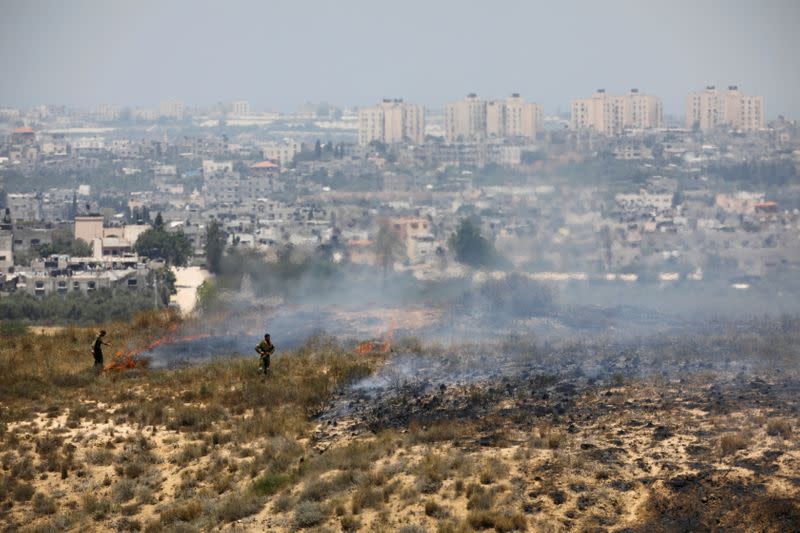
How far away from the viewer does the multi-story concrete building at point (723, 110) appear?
15912 centimetres

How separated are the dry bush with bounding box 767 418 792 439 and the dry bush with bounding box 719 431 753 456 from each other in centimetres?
32

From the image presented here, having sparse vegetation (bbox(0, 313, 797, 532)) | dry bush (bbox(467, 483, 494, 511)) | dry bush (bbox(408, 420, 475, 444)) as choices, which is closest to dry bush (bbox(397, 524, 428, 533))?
sparse vegetation (bbox(0, 313, 797, 532))

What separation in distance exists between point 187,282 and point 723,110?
411 ft

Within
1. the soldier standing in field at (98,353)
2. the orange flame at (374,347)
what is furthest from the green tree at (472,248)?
the soldier standing in field at (98,353)

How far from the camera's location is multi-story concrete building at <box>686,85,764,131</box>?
522ft

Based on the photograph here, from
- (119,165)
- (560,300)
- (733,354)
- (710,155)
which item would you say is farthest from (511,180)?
(733,354)

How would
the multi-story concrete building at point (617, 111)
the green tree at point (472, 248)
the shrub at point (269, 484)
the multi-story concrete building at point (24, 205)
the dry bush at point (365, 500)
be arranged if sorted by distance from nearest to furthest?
the dry bush at point (365, 500) < the shrub at point (269, 484) < the green tree at point (472, 248) < the multi-story concrete building at point (24, 205) < the multi-story concrete building at point (617, 111)

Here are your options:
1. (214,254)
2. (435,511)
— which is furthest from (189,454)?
(214,254)

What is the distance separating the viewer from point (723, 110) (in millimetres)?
170500

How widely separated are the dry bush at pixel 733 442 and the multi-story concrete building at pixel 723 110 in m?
146

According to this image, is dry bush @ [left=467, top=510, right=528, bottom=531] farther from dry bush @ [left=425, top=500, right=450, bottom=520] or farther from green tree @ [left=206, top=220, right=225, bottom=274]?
green tree @ [left=206, top=220, right=225, bottom=274]

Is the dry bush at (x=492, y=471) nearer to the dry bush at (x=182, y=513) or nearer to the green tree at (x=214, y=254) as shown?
the dry bush at (x=182, y=513)

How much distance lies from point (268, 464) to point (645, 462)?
5162mm

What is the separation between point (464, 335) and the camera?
28484 millimetres
